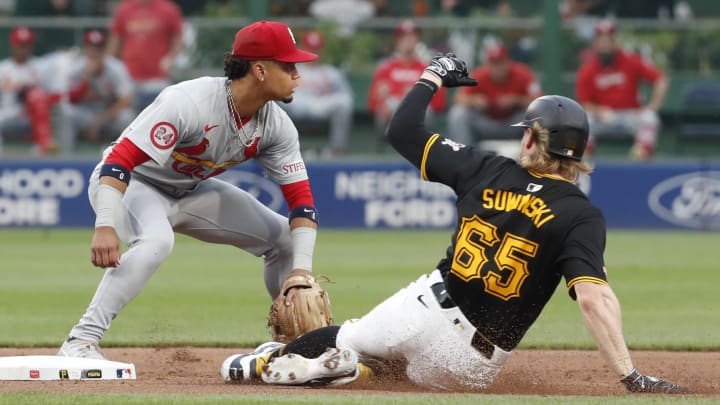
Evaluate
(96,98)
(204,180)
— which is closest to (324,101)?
(96,98)

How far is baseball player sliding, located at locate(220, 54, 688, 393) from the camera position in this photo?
5.02m

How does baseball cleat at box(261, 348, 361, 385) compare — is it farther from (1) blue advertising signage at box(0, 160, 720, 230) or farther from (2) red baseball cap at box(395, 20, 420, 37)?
(2) red baseball cap at box(395, 20, 420, 37)

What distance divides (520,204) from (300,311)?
5.36ft

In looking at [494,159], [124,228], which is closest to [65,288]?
[124,228]

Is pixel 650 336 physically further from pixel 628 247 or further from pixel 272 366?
pixel 628 247

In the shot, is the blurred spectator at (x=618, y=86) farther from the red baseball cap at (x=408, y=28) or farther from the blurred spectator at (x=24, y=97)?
the blurred spectator at (x=24, y=97)

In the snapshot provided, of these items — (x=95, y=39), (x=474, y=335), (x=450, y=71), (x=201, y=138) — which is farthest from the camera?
(x=95, y=39)

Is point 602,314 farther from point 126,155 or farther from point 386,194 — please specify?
point 386,194

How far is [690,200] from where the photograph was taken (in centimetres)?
1502

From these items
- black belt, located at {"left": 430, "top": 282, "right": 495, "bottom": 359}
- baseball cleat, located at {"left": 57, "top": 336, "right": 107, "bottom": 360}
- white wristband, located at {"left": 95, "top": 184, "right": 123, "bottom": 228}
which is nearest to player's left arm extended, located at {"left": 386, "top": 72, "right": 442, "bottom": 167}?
black belt, located at {"left": 430, "top": 282, "right": 495, "bottom": 359}

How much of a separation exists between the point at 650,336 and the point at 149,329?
131 inches

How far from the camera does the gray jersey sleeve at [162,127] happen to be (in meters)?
5.97

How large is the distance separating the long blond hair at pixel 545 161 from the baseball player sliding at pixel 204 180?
59.6 inches

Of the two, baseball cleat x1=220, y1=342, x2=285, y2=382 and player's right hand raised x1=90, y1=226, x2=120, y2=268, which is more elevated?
player's right hand raised x1=90, y1=226, x2=120, y2=268
